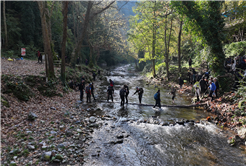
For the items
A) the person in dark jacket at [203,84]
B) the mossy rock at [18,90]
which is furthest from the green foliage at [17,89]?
the person in dark jacket at [203,84]

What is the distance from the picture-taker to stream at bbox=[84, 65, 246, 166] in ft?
18.9

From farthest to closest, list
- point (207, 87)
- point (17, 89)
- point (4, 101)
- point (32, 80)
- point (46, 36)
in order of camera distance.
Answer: point (207, 87) → point (46, 36) → point (32, 80) → point (17, 89) → point (4, 101)

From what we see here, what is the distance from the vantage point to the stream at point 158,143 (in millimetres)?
5766

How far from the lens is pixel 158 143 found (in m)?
7.01

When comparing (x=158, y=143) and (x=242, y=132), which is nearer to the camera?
(x=158, y=143)

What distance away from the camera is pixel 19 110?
7559mm

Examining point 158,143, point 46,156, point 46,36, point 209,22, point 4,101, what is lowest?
point 158,143

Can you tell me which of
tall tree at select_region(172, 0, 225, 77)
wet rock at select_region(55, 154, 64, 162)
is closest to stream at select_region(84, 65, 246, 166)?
wet rock at select_region(55, 154, 64, 162)

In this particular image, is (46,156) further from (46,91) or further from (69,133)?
(46,91)

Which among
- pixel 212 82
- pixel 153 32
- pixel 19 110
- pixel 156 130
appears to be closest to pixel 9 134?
pixel 19 110

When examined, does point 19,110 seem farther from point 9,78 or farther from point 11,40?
point 11,40

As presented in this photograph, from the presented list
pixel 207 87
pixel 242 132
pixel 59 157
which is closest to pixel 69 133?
pixel 59 157

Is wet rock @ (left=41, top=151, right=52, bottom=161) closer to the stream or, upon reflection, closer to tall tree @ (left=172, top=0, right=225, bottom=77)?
the stream

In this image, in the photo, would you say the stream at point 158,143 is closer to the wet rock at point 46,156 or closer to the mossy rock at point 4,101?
the wet rock at point 46,156
